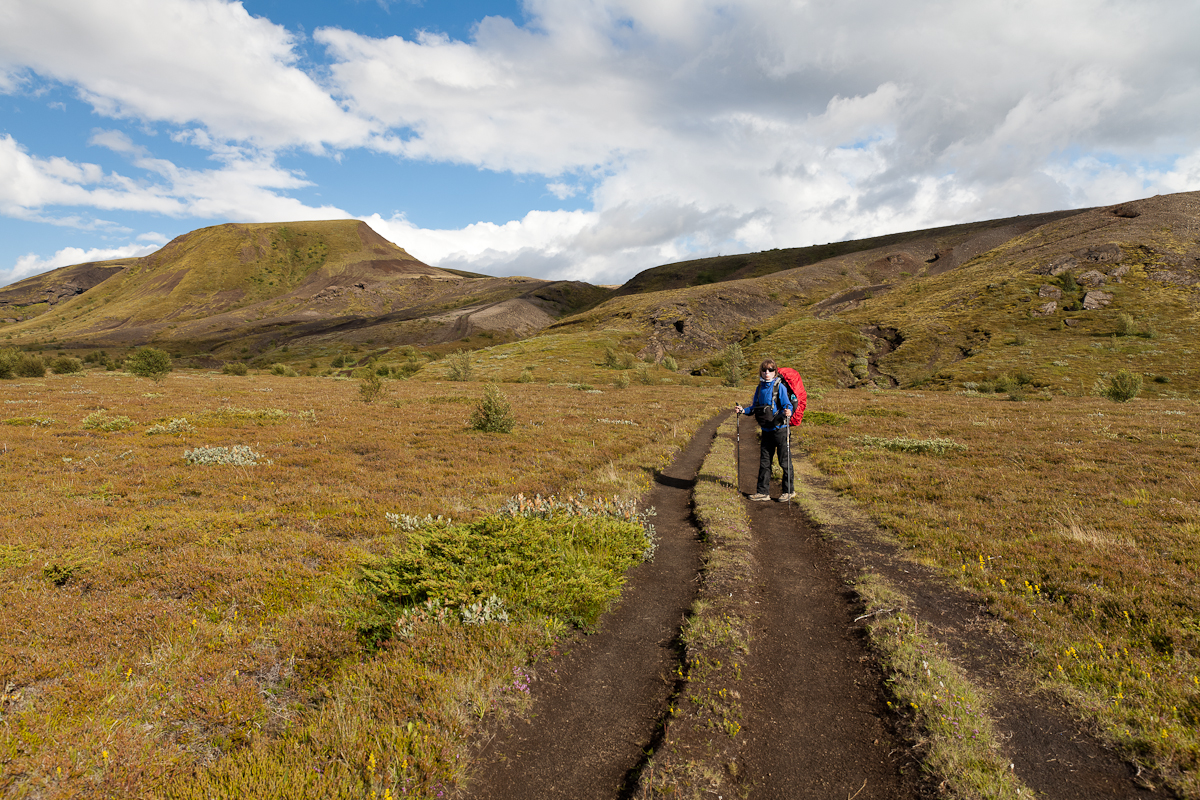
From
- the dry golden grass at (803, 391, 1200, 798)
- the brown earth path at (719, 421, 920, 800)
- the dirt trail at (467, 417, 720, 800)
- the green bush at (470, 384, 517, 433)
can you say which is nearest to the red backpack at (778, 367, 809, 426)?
the dry golden grass at (803, 391, 1200, 798)

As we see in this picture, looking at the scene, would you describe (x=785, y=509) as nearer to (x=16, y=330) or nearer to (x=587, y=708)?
(x=587, y=708)

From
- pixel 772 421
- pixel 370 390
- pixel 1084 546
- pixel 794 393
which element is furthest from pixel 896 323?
pixel 1084 546

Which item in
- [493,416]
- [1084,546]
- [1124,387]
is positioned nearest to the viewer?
[1084,546]

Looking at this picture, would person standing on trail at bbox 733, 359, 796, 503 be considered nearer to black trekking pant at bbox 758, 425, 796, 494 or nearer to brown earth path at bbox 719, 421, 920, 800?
black trekking pant at bbox 758, 425, 796, 494

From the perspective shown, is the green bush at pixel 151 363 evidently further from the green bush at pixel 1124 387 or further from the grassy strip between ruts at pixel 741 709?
the green bush at pixel 1124 387

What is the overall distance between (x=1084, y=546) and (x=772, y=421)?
242 inches

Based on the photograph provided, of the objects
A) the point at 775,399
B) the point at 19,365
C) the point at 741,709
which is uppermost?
the point at 19,365

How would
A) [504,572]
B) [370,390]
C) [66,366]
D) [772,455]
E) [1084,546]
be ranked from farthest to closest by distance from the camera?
[66,366], [370,390], [772,455], [1084,546], [504,572]

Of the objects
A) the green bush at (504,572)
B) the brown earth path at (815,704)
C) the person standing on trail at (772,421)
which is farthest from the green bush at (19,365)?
the brown earth path at (815,704)

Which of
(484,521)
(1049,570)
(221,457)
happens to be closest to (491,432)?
(221,457)

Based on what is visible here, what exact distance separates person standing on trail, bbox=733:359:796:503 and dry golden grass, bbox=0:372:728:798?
3558mm

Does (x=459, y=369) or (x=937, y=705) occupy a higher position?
(x=459, y=369)

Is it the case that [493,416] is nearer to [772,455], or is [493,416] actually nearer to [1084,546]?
[772,455]

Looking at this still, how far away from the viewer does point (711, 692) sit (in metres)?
5.19
